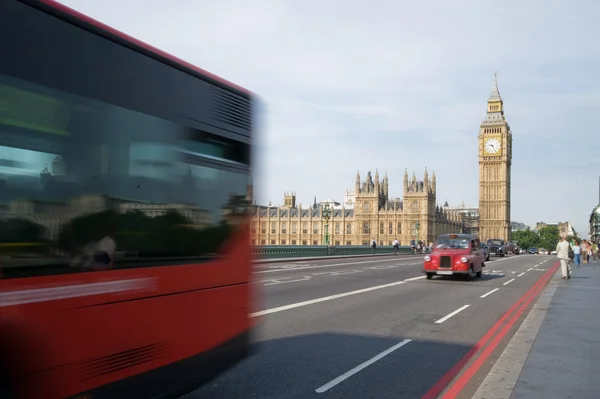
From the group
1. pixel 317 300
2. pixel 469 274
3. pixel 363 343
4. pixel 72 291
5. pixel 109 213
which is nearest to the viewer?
pixel 72 291

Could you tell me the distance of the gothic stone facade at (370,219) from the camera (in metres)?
A: 127

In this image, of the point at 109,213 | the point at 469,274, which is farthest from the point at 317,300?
the point at 469,274

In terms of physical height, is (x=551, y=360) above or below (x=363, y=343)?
above

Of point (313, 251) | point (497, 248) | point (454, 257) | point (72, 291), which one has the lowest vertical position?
point (313, 251)

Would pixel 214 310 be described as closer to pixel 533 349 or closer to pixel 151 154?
pixel 151 154

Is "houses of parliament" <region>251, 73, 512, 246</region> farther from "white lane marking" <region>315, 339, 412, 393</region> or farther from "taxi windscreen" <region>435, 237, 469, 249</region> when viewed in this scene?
"white lane marking" <region>315, 339, 412, 393</region>

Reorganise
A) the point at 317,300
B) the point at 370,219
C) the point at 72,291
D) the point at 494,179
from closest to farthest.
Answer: the point at 72,291, the point at 317,300, the point at 370,219, the point at 494,179

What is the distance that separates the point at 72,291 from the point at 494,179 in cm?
16404

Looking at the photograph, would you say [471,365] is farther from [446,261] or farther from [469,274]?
[469,274]

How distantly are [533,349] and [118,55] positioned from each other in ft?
21.4

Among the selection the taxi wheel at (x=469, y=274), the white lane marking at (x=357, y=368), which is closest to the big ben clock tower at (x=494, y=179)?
the taxi wheel at (x=469, y=274)

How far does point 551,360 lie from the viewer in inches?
280

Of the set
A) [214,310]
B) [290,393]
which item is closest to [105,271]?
[214,310]

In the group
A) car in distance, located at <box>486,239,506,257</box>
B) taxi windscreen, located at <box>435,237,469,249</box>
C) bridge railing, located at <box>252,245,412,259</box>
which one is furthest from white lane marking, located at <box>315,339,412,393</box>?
car in distance, located at <box>486,239,506,257</box>
